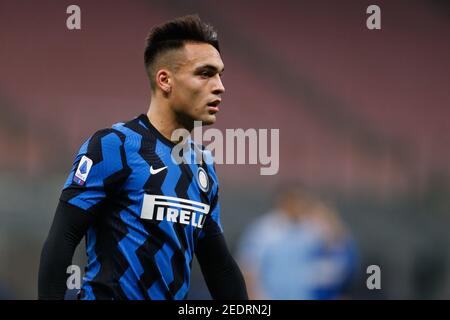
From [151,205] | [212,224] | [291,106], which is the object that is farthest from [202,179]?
[291,106]

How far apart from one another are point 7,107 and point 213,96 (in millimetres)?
4143

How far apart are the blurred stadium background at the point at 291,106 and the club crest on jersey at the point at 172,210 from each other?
3.63m

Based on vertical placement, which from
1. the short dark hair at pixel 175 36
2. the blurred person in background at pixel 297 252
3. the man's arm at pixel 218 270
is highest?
the short dark hair at pixel 175 36

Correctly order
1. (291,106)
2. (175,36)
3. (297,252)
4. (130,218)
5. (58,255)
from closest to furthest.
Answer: (58,255) < (130,218) < (175,36) < (297,252) < (291,106)

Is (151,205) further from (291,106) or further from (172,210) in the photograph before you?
(291,106)

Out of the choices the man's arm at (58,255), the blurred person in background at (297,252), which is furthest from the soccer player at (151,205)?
the blurred person in background at (297,252)

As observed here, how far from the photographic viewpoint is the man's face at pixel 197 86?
108 inches

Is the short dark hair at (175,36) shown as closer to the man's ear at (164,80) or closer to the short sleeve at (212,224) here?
the man's ear at (164,80)

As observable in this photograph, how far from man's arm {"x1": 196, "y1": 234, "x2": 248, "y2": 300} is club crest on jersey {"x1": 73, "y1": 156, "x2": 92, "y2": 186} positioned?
568mm

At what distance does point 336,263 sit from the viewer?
6.03 metres

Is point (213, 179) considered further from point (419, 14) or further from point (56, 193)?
point (419, 14)

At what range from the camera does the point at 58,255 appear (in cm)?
238

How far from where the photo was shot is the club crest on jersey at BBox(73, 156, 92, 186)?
247 centimetres

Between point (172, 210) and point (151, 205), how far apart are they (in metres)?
0.08
